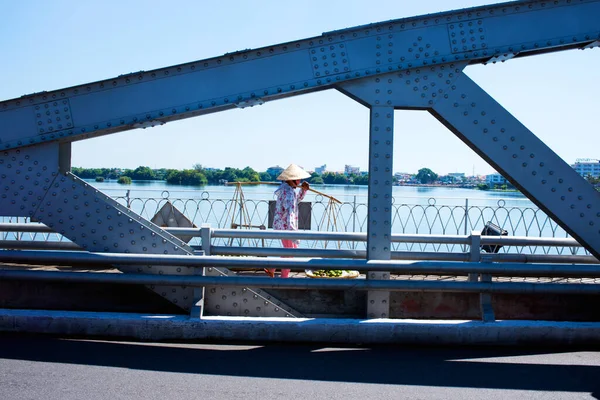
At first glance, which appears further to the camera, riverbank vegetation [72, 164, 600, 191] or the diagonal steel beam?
riverbank vegetation [72, 164, 600, 191]

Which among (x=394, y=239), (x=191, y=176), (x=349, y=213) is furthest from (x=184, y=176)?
(x=394, y=239)

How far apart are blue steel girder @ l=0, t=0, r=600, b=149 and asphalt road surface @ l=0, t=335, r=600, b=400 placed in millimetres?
2502

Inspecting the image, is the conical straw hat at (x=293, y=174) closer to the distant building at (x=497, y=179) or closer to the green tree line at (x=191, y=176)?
the distant building at (x=497, y=179)

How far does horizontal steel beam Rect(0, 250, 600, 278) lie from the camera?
20.9ft

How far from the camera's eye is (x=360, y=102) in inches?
265

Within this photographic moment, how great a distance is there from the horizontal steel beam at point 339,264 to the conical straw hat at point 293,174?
13.4 feet

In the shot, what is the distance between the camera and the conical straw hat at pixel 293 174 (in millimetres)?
10477

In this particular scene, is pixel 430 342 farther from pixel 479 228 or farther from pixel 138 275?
pixel 479 228

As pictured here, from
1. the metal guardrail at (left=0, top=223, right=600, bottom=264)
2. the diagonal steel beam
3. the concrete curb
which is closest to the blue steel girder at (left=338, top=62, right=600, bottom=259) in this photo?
the diagonal steel beam

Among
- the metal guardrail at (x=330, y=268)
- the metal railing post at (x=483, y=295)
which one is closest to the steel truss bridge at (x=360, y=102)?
the metal guardrail at (x=330, y=268)

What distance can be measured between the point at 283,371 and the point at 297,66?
3.35 metres

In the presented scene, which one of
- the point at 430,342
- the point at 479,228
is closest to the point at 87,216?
the point at 430,342

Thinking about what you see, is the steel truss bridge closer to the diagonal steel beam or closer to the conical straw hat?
the diagonal steel beam

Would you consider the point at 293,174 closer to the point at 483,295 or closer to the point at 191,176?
the point at 483,295
